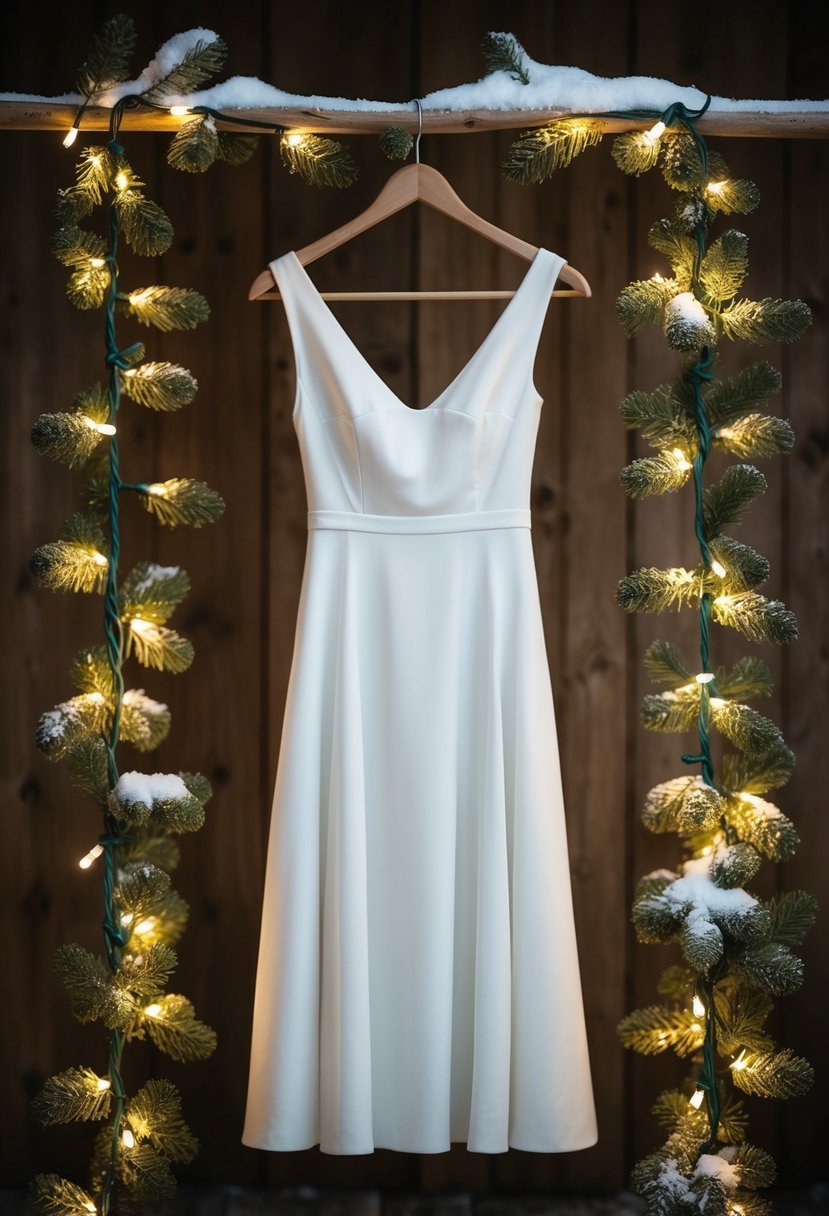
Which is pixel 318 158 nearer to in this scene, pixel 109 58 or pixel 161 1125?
pixel 109 58

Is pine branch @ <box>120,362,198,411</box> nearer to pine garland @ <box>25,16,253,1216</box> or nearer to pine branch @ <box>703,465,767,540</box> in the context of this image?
pine garland @ <box>25,16,253,1216</box>

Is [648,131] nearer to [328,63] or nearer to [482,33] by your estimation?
[482,33]

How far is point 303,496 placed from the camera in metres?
1.82

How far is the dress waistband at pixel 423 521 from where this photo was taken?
1.45 metres

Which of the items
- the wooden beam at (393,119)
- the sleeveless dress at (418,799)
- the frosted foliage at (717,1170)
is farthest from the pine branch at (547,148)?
the frosted foliage at (717,1170)

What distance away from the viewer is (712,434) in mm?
1434

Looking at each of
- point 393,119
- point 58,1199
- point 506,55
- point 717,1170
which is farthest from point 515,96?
point 58,1199

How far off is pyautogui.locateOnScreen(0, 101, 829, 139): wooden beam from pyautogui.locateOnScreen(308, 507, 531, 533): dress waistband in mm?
545

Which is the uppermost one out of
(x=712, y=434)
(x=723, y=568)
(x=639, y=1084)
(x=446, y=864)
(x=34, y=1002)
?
(x=712, y=434)

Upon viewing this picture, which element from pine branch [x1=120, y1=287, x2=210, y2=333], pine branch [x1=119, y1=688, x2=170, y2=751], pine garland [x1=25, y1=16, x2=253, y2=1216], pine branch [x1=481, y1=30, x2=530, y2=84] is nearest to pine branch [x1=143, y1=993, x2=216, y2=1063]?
pine garland [x1=25, y1=16, x2=253, y2=1216]

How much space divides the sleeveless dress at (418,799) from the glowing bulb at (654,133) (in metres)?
0.22

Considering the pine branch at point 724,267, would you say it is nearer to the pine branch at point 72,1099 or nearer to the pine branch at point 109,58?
the pine branch at point 109,58

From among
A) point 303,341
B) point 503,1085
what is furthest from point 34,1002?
point 303,341

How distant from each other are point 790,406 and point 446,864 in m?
→ 1.03
